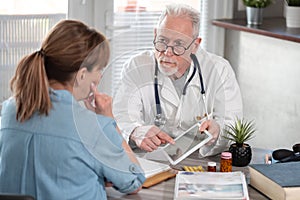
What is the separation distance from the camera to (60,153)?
164 centimetres

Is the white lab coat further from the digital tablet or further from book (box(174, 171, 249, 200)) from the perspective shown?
book (box(174, 171, 249, 200))

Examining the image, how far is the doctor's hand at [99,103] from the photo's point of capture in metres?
1.80

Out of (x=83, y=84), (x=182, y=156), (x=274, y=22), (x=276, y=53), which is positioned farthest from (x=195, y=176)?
(x=274, y=22)

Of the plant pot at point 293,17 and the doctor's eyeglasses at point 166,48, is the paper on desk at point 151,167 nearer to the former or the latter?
the doctor's eyeglasses at point 166,48

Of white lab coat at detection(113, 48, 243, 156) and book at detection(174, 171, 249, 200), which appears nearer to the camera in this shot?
book at detection(174, 171, 249, 200)

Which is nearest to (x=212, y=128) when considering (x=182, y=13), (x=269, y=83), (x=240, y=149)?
(x=240, y=149)

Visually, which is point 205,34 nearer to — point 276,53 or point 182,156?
point 276,53

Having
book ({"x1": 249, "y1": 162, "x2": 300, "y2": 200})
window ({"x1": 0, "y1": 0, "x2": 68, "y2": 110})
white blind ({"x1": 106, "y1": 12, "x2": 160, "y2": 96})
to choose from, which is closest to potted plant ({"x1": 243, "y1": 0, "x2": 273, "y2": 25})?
window ({"x1": 0, "y1": 0, "x2": 68, "y2": 110})

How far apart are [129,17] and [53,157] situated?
71.7 inches

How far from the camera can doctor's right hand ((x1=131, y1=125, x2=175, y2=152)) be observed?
195cm

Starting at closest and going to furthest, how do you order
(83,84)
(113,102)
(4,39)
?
(83,84) → (113,102) → (4,39)

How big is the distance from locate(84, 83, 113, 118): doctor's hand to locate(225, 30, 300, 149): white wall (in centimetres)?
155

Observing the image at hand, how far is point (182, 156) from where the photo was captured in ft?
6.62

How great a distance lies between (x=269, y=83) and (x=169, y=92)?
140 centimetres
